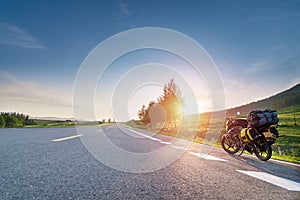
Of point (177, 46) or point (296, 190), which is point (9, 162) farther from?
point (177, 46)

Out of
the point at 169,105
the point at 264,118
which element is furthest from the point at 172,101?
the point at 264,118

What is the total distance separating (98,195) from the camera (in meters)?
1.75

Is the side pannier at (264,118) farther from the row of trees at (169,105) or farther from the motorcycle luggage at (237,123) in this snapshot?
the row of trees at (169,105)

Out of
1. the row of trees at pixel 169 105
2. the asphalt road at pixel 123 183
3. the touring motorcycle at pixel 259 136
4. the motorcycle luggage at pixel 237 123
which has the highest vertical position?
the row of trees at pixel 169 105

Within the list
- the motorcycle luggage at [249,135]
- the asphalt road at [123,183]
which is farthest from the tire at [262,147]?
the asphalt road at [123,183]

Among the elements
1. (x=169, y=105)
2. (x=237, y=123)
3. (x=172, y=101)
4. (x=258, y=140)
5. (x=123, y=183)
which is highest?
(x=172, y=101)

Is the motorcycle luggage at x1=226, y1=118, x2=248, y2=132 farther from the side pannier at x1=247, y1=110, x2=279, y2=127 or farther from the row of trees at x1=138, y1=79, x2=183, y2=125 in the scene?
the row of trees at x1=138, y1=79, x2=183, y2=125

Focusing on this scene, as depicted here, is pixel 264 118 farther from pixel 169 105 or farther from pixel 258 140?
pixel 169 105

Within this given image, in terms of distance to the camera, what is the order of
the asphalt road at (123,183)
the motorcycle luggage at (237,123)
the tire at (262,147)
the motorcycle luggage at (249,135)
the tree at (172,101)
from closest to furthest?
1. the asphalt road at (123,183)
2. the tire at (262,147)
3. the motorcycle luggage at (249,135)
4. the motorcycle luggage at (237,123)
5. the tree at (172,101)

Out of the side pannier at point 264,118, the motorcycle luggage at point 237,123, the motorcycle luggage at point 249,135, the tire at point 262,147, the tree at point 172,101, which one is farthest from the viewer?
the tree at point 172,101

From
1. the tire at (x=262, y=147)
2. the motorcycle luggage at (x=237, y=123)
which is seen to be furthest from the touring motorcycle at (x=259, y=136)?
the motorcycle luggage at (x=237, y=123)

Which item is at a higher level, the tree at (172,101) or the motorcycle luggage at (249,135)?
the tree at (172,101)

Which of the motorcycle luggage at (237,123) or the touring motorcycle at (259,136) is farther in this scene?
the motorcycle luggage at (237,123)

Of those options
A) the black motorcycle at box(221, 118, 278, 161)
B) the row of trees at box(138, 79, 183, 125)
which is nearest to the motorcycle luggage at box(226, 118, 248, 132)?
the black motorcycle at box(221, 118, 278, 161)
